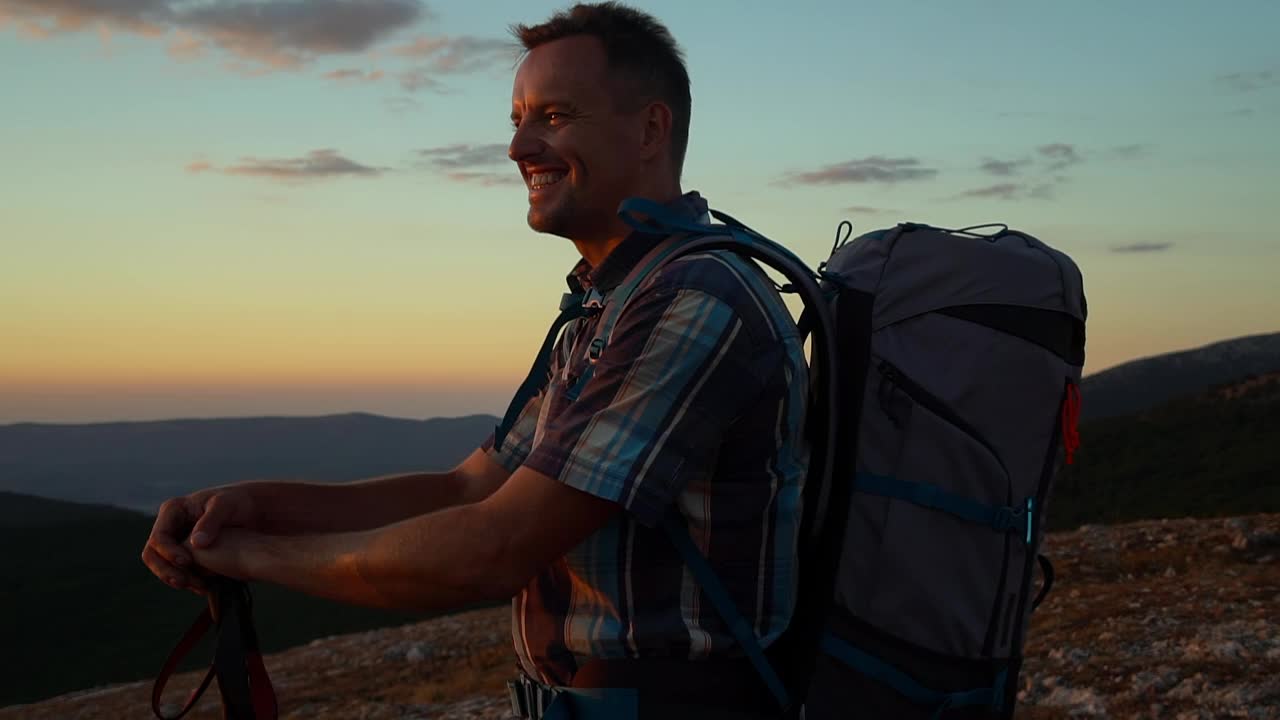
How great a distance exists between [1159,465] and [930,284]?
5925 centimetres

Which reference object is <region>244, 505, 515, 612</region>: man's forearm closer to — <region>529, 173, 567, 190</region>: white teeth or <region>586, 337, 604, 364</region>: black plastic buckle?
<region>586, 337, 604, 364</region>: black plastic buckle

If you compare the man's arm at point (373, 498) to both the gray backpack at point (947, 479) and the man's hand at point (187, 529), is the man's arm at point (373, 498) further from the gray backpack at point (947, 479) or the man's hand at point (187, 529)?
the gray backpack at point (947, 479)

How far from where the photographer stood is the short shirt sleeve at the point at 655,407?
8.46ft

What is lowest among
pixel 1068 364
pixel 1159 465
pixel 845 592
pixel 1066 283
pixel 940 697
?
pixel 1159 465

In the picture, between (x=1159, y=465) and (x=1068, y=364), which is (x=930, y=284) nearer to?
(x=1068, y=364)

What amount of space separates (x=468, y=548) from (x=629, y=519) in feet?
1.30

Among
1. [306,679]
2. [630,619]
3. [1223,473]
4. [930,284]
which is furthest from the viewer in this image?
[1223,473]

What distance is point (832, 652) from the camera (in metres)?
3.12

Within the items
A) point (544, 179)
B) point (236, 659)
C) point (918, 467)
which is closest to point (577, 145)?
point (544, 179)

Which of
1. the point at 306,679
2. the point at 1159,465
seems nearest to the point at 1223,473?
the point at 1159,465

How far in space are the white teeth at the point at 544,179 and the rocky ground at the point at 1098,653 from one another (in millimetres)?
7471

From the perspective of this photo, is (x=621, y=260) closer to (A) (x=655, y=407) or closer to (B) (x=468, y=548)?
(A) (x=655, y=407)

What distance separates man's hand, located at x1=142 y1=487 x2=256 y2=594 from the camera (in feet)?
10.0

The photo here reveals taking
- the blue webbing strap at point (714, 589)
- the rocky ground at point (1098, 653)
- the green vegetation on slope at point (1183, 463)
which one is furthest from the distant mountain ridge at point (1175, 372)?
the blue webbing strap at point (714, 589)
